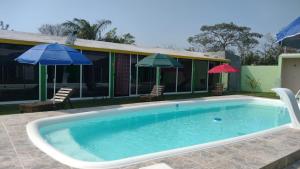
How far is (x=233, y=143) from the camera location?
552cm

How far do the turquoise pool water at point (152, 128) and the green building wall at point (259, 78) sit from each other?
24.8 ft

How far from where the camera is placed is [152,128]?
344 inches

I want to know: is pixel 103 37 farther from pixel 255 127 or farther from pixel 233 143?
pixel 233 143

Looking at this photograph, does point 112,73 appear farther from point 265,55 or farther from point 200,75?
point 265,55

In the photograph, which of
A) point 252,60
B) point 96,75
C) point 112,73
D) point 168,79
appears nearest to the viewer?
point 96,75

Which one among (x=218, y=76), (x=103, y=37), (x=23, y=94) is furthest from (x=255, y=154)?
(x=103, y=37)

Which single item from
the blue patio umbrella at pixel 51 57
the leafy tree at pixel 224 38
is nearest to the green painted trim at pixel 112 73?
the blue patio umbrella at pixel 51 57

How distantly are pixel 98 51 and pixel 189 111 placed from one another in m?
5.21

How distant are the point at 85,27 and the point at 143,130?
2100cm

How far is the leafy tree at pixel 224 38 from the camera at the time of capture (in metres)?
40.7

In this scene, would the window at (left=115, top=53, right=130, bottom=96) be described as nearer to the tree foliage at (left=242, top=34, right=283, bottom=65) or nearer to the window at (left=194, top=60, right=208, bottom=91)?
the window at (left=194, top=60, right=208, bottom=91)

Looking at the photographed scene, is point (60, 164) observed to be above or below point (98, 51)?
below

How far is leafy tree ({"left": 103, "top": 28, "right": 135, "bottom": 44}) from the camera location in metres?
31.2

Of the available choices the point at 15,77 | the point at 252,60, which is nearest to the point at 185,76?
the point at 15,77
